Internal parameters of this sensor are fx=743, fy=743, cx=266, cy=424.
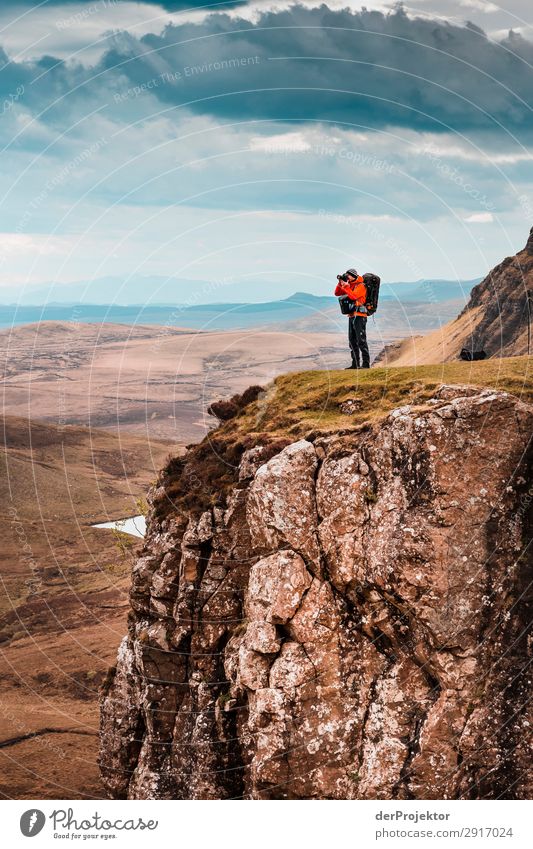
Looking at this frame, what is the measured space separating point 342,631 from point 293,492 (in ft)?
20.0

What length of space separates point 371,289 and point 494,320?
68658 millimetres

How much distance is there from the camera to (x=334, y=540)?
30.9 metres

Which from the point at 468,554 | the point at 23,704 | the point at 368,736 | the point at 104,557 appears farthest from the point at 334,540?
the point at 104,557

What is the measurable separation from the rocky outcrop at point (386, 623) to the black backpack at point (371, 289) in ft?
27.5

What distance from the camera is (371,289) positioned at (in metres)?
40.2

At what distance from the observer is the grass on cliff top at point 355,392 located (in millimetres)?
34969

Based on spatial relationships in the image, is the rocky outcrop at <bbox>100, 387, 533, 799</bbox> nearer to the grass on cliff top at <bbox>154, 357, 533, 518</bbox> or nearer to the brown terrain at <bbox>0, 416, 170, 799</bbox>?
the grass on cliff top at <bbox>154, 357, 533, 518</bbox>

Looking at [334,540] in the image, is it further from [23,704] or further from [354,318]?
[23,704]

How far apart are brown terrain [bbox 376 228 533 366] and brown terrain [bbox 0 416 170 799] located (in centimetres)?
4872

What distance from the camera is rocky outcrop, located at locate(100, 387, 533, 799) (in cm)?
2855

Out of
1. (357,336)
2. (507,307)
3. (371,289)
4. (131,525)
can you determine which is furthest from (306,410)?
(131,525)
